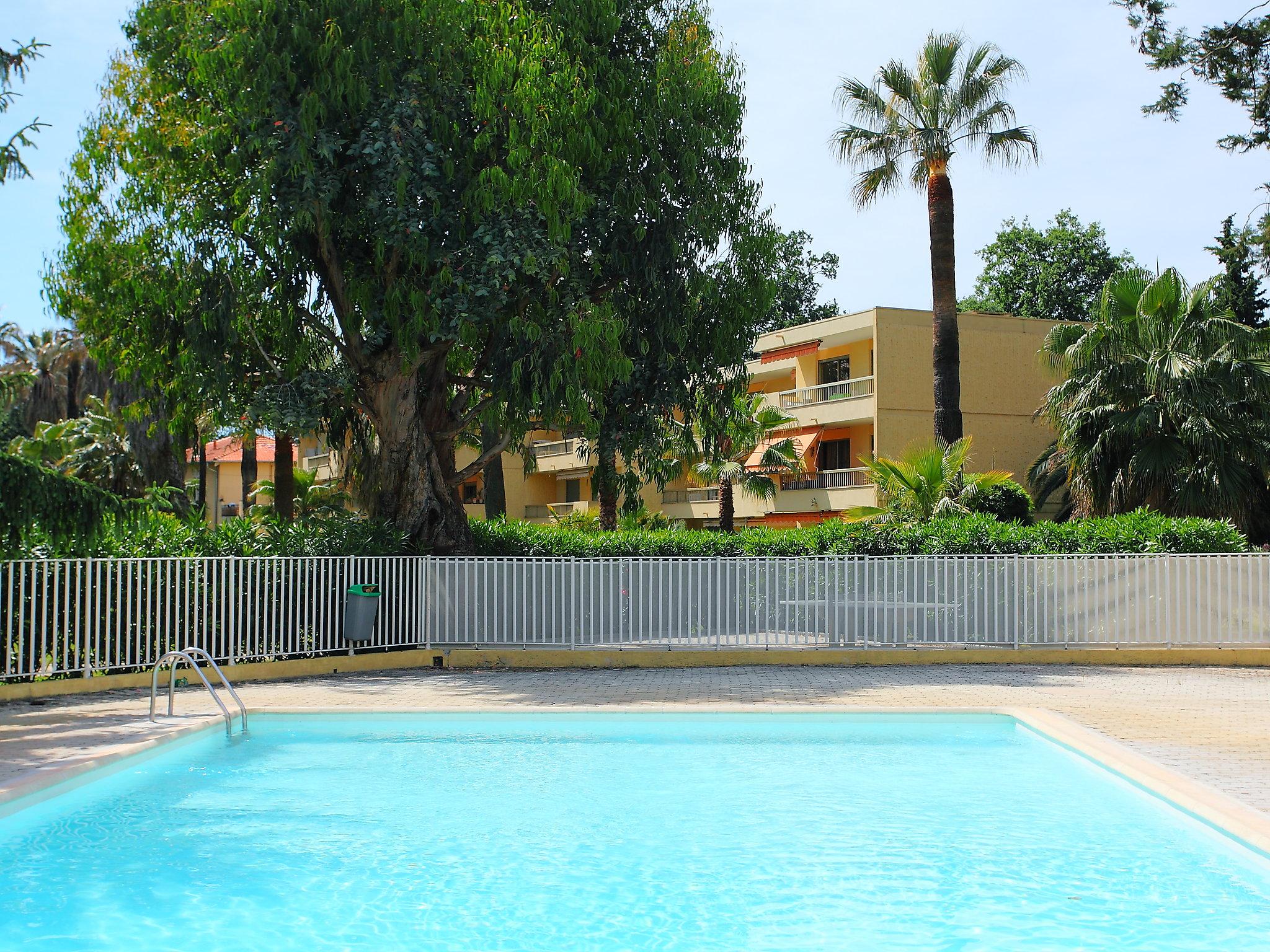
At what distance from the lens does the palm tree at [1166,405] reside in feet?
86.4

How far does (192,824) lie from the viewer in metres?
8.45

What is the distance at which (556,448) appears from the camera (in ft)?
175

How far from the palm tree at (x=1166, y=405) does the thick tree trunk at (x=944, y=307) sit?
15.8 feet

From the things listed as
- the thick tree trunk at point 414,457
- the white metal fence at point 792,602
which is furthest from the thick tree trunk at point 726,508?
the white metal fence at point 792,602

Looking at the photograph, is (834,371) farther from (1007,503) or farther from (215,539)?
(215,539)

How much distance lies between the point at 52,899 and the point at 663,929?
3585 millimetres

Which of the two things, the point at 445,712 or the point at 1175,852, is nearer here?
the point at 1175,852

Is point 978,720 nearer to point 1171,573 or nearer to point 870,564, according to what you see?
point 870,564

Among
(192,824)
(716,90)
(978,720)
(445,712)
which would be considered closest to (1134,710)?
(978,720)

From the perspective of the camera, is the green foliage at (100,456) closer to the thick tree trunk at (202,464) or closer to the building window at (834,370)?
the thick tree trunk at (202,464)

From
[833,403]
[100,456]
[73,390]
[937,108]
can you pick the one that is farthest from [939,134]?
[73,390]

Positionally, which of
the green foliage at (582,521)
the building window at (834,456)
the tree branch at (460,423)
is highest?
the building window at (834,456)

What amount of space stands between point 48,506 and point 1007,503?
60.1 ft

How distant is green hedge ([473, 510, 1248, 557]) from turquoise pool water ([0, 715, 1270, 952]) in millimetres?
7072
